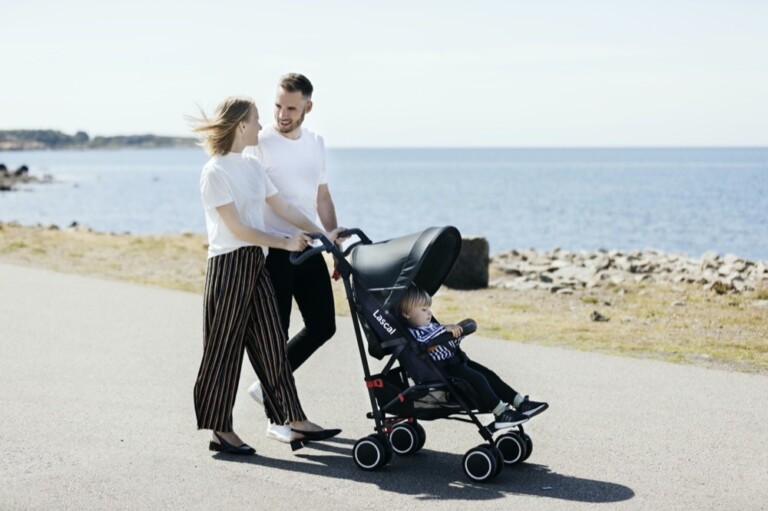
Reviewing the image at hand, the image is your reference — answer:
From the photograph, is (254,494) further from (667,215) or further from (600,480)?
(667,215)

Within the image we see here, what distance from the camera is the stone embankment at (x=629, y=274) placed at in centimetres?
1441

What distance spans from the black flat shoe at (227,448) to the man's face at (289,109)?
6.03 ft

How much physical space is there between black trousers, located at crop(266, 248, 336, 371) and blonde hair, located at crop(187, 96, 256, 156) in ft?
2.41

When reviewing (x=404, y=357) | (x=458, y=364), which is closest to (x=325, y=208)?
(x=404, y=357)

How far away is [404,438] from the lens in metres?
5.95

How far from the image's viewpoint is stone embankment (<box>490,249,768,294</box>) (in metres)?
14.4

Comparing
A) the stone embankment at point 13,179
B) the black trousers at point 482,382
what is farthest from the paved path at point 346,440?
the stone embankment at point 13,179

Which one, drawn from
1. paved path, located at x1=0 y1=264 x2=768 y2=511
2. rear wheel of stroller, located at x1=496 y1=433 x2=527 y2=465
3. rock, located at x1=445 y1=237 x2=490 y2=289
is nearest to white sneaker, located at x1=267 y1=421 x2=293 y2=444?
paved path, located at x1=0 y1=264 x2=768 y2=511

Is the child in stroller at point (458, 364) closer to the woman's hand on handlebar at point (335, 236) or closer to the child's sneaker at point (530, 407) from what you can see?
the child's sneaker at point (530, 407)

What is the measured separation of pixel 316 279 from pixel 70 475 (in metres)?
1.80

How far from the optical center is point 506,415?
5.48 meters

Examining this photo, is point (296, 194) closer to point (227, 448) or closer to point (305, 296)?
point (305, 296)

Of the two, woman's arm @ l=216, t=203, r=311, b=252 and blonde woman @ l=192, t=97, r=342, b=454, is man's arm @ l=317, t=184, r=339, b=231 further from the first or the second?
woman's arm @ l=216, t=203, r=311, b=252

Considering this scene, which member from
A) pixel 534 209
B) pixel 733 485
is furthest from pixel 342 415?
pixel 534 209
